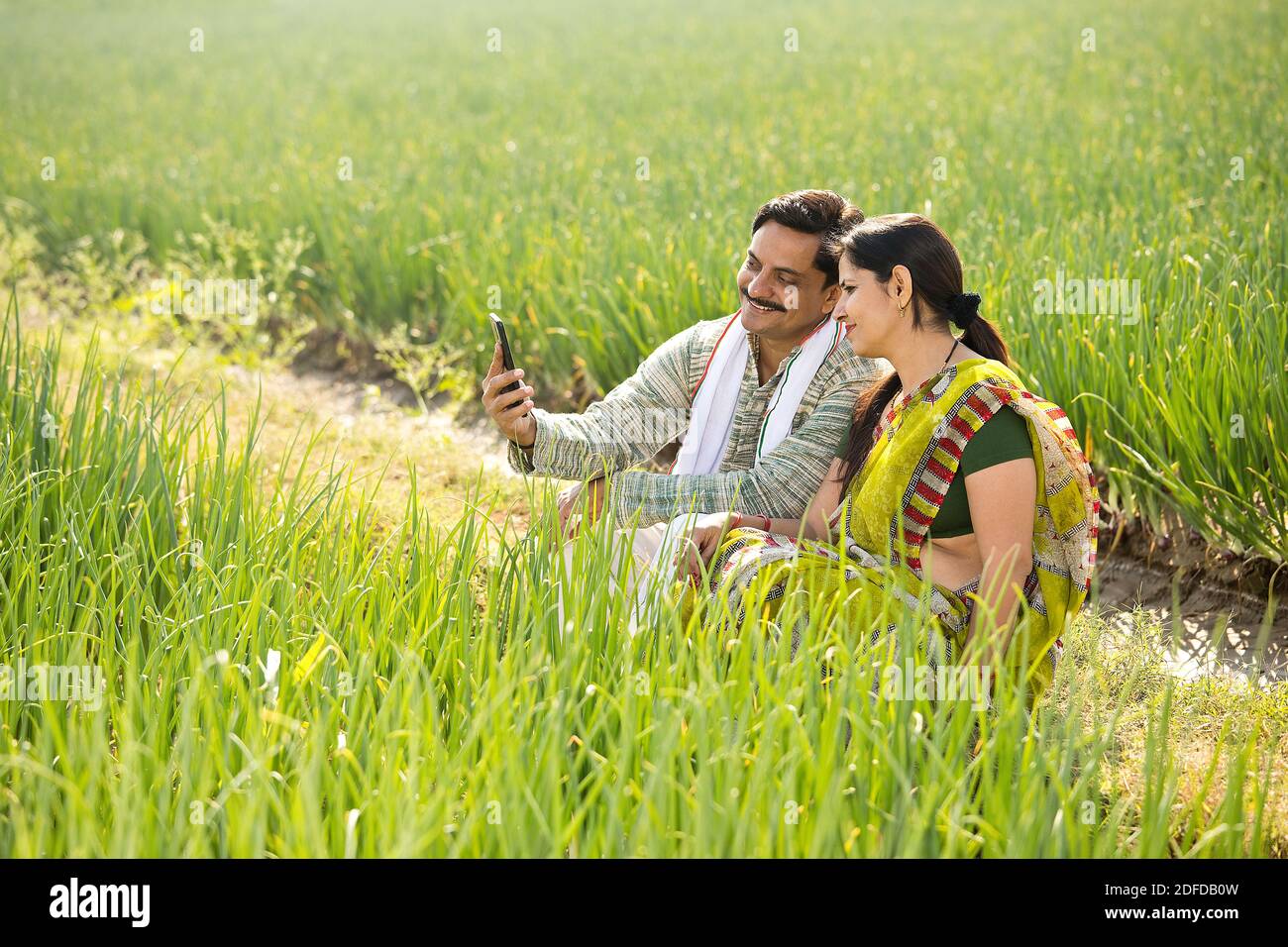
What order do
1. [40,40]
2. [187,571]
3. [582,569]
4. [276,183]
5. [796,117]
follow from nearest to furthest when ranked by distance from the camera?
[582,569]
[187,571]
[276,183]
[796,117]
[40,40]

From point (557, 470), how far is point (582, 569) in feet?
2.50

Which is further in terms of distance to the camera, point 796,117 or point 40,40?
point 40,40

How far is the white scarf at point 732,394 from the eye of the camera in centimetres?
267

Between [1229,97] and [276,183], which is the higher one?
[1229,97]

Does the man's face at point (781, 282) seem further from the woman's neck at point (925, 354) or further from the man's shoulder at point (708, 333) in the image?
the woman's neck at point (925, 354)

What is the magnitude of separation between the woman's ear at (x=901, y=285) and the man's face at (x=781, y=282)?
0.39 metres

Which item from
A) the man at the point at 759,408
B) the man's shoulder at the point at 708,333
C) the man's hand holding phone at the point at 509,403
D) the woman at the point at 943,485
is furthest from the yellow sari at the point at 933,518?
the man's shoulder at the point at 708,333

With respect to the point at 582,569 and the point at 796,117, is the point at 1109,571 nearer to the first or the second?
the point at 582,569

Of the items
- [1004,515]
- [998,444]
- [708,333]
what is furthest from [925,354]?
[708,333]

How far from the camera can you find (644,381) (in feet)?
9.69

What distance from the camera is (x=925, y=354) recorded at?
2.33 metres

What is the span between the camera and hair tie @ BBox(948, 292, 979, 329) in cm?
231

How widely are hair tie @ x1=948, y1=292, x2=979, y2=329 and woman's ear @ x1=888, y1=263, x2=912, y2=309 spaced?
0.30 ft

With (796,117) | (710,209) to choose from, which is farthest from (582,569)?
(796,117)
